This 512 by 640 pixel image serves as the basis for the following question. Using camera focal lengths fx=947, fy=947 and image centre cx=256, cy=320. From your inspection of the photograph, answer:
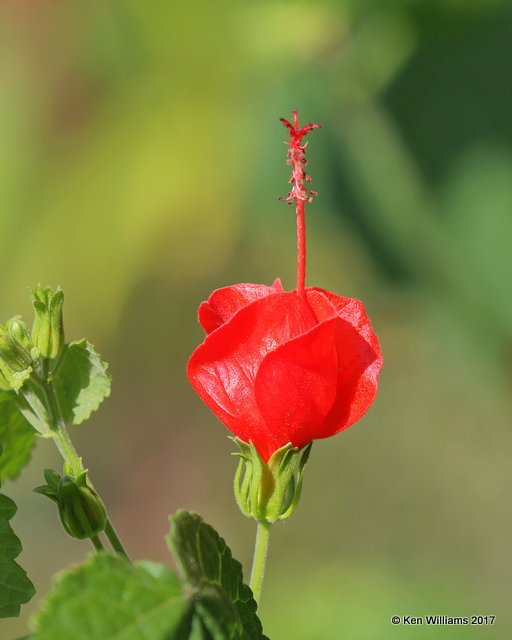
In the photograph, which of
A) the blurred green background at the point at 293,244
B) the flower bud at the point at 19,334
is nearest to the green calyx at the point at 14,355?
the flower bud at the point at 19,334

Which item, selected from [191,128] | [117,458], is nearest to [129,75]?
[191,128]

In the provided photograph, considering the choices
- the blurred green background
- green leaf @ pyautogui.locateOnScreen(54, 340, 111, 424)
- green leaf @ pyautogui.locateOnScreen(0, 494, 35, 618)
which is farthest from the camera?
the blurred green background

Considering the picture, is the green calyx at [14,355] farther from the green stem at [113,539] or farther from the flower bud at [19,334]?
the green stem at [113,539]

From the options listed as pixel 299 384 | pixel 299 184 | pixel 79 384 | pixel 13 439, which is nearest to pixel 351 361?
pixel 299 384

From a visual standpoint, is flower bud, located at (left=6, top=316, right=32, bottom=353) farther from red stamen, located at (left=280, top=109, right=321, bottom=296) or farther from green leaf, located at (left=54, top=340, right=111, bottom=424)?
red stamen, located at (left=280, top=109, right=321, bottom=296)

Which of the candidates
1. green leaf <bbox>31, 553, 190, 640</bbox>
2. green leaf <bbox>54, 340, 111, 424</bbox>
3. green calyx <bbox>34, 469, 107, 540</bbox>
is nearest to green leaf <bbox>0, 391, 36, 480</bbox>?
green leaf <bbox>54, 340, 111, 424</bbox>

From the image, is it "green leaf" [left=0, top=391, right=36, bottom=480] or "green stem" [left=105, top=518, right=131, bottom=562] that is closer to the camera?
"green stem" [left=105, top=518, right=131, bottom=562]
